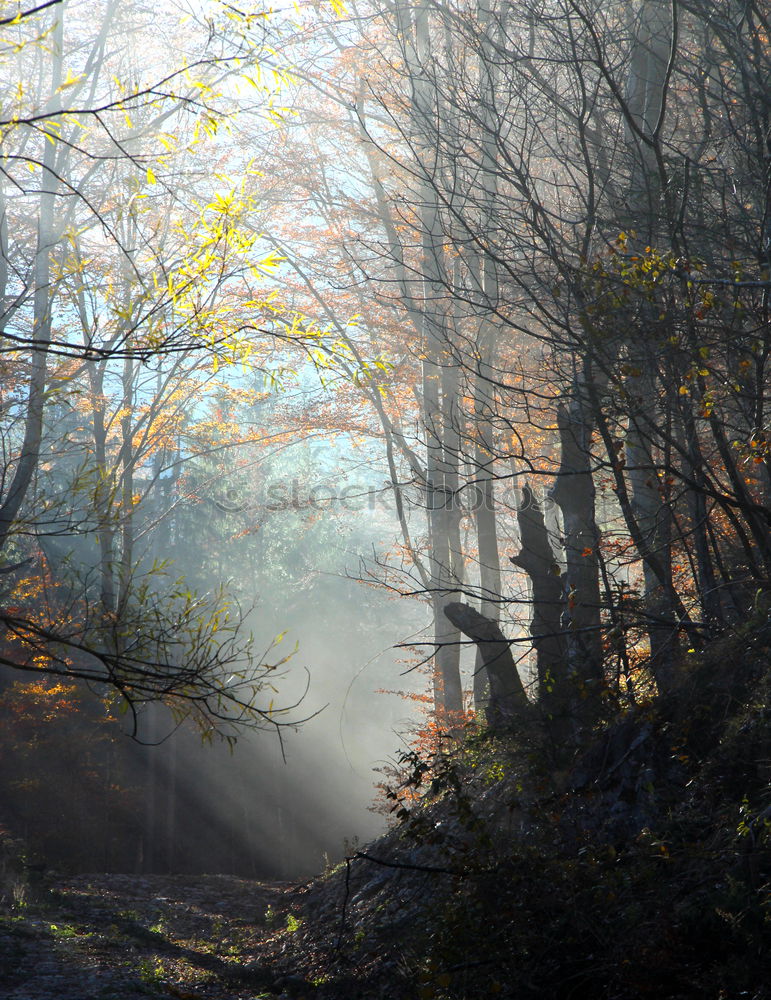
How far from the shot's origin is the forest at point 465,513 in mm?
3988

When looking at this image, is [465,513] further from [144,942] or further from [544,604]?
[144,942]

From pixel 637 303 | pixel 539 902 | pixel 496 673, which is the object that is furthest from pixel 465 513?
pixel 539 902

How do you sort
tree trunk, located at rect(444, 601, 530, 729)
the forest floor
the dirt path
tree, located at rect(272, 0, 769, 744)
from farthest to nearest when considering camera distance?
tree trunk, located at rect(444, 601, 530, 729), the dirt path, tree, located at rect(272, 0, 769, 744), the forest floor

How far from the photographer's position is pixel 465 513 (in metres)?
14.4

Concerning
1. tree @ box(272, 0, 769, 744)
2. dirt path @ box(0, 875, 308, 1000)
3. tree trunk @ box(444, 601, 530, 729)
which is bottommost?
dirt path @ box(0, 875, 308, 1000)

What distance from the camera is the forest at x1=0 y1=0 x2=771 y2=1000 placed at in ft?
13.1

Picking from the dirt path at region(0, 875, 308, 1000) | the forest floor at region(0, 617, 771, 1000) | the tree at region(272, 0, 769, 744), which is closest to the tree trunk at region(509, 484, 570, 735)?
the tree at region(272, 0, 769, 744)

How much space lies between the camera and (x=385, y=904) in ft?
20.4

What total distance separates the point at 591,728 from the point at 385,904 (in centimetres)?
216

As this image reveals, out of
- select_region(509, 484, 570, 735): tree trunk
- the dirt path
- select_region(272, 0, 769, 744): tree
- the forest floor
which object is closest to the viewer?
the forest floor

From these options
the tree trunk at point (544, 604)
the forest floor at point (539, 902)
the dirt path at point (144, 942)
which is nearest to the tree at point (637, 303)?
the tree trunk at point (544, 604)

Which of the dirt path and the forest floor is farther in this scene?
the dirt path

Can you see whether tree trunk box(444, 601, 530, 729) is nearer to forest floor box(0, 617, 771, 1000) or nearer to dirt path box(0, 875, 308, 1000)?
forest floor box(0, 617, 771, 1000)

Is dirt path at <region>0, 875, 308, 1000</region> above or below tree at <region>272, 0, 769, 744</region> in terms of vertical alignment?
below
